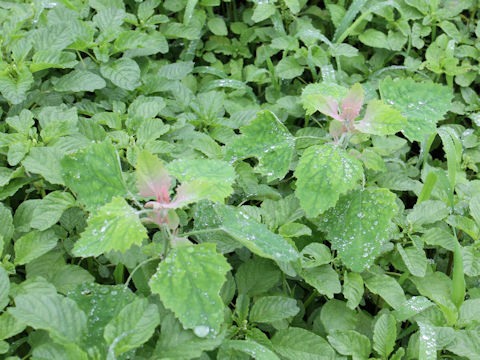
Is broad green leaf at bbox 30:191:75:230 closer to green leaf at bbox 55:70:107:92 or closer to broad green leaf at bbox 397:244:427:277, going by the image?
green leaf at bbox 55:70:107:92

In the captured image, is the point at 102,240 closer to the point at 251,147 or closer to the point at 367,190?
the point at 251,147

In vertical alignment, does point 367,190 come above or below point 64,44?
below

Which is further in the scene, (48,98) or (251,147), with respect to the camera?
(48,98)

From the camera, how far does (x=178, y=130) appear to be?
1.92m

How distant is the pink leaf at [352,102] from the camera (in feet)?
4.85

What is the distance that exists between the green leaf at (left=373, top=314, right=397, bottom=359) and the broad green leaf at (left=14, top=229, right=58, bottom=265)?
0.99 metres

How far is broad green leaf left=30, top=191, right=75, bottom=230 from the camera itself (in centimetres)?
140

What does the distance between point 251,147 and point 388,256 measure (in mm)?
643

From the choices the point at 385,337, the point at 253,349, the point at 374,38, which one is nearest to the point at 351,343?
the point at 385,337

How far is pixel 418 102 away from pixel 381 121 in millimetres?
230

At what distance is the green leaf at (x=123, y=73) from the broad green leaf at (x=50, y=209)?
607mm

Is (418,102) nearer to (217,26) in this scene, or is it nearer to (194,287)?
(194,287)

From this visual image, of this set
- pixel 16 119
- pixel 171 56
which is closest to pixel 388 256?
pixel 16 119

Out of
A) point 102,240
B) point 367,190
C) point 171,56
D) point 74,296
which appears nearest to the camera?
point 102,240
